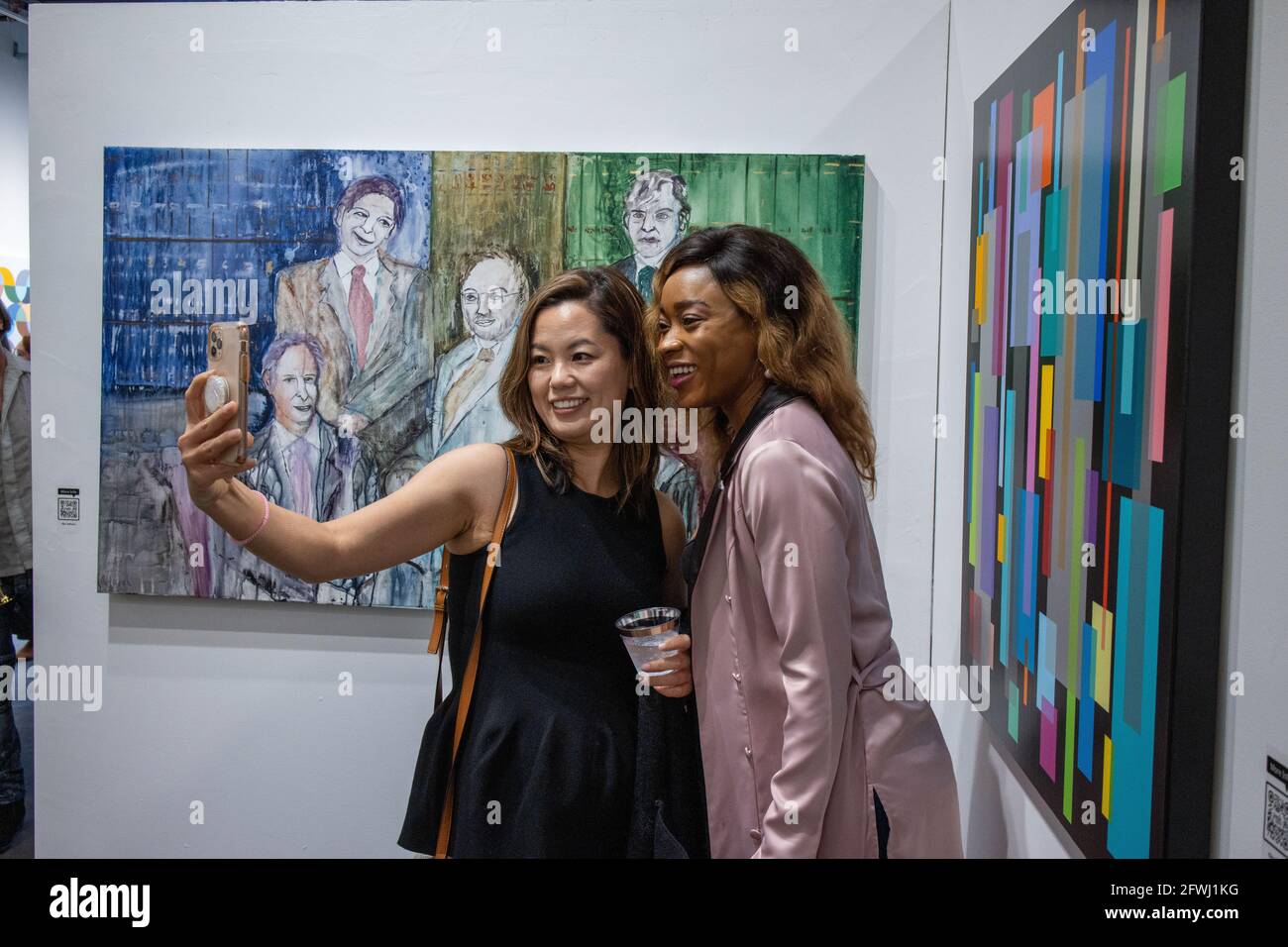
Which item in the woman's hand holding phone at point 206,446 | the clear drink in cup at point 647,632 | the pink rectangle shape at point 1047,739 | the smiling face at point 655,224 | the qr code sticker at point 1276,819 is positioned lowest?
the pink rectangle shape at point 1047,739

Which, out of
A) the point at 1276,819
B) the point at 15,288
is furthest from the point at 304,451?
the point at 15,288

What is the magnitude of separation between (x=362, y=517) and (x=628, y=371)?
1.84 feet

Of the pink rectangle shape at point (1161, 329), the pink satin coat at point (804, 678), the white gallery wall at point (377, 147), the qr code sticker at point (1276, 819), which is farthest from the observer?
the white gallery wall at point (377, 147)

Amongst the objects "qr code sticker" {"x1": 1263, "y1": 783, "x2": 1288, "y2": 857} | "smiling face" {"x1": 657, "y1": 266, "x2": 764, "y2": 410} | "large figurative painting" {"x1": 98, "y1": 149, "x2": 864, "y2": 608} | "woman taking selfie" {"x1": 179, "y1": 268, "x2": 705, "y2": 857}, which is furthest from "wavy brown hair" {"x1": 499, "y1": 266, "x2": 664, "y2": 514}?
"qr code sticker" {"x1": 1263, "y1": 783, "x2": 1288, "y2": 857}

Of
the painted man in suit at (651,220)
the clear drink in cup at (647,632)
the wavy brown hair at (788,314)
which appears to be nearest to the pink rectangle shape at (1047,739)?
the wavy brown hair at (788,314)

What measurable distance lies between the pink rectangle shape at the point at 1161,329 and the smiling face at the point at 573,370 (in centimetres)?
91

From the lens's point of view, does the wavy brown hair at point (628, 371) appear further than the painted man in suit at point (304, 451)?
No

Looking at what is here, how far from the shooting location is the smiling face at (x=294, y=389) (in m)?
2.51

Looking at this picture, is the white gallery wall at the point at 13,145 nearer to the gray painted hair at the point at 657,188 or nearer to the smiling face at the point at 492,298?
the smiling face at the point at 492,298

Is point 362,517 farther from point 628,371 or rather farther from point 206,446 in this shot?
point 628,371

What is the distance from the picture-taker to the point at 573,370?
1750 mm

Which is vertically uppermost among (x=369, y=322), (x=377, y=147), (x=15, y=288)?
(x=377, y=147)

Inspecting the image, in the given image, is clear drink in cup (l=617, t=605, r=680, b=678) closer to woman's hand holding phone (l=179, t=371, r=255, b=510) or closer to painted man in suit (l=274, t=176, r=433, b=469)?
woman's hand holding phone (l=179, t=371, r=255, b=510)

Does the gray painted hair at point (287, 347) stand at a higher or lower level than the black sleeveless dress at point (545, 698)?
higher
